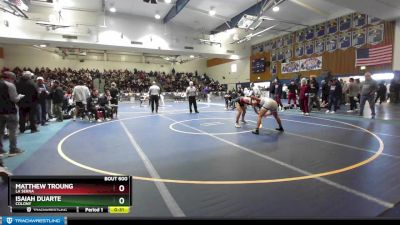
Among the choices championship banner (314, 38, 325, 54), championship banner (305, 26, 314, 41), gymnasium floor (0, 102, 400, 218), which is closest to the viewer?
gymnasium floor (0, 102, 400, 218)

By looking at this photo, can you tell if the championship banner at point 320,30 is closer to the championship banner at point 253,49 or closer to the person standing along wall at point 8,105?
the championship banner at point 253,49

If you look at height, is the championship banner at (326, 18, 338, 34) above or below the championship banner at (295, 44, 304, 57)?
above

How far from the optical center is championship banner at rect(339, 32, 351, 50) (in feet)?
62.0

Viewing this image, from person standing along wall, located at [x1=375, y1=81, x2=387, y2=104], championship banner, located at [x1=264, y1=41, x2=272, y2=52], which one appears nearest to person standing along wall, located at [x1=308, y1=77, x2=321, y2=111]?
person standing along wall, located at [x1=375, y1=81, x2=387, y2=104]

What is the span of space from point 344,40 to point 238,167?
63.1 ft

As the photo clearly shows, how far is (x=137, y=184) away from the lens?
11.5 ft

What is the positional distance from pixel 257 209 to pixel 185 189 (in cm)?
100

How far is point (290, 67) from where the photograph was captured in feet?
78.1

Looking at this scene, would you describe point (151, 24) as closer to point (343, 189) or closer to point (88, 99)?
point (88, 99)

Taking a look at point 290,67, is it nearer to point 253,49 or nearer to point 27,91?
point 253,49

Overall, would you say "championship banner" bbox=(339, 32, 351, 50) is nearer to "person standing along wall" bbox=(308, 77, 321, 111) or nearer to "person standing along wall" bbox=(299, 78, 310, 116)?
"person standing along wall" bbox=(308, 77, 321, 111)

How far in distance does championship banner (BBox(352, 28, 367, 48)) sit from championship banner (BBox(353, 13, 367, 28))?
37 centimetres

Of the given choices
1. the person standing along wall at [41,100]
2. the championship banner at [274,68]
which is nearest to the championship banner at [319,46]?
the championship banner at [274,68]

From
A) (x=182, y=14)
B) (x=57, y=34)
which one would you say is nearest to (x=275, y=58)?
(x=182, y=14)
